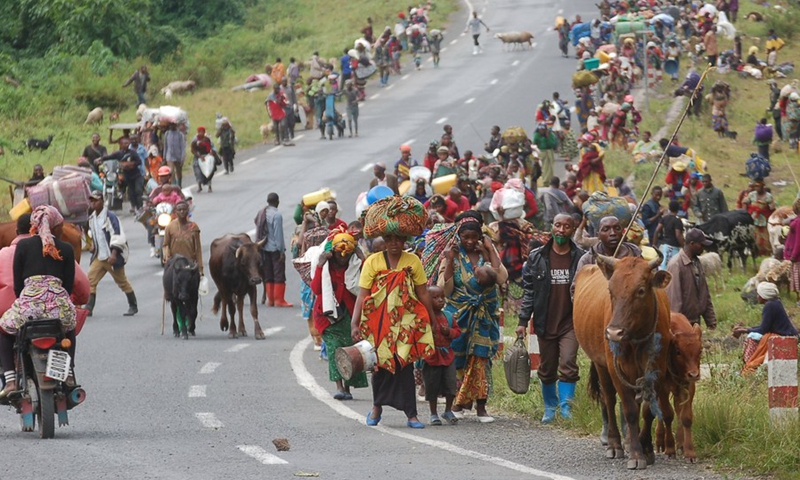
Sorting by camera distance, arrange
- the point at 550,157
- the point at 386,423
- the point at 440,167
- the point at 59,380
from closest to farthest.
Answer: the point at 59,380, the point at 386,423, the point at 440,167, the point at 550,157

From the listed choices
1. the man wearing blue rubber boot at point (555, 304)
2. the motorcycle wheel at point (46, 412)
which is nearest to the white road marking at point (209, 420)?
the motorcycle wheel at point (46, 412)

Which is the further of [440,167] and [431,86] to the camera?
[431,86]

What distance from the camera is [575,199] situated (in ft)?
84.9

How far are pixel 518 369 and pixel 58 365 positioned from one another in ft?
13.2

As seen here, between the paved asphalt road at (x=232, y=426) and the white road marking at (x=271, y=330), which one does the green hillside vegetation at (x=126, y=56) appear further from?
the white road marking at (x=271, y=330)

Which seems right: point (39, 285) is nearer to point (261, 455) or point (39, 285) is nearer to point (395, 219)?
point (261, 455)

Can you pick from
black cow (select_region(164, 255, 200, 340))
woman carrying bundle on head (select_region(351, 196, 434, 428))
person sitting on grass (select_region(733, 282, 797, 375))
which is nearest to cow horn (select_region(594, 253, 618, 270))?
woman carrying bundle on head (select_region(351, 196, 434, 428))

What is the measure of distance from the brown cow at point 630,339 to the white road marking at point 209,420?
11.9ft

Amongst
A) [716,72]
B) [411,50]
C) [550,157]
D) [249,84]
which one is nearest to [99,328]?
[550,157]

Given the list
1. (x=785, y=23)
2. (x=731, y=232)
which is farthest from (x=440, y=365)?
(x=785, y=23)

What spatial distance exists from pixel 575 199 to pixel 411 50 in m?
37.0

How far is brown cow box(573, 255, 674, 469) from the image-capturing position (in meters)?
10.7

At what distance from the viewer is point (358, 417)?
46.8 feet

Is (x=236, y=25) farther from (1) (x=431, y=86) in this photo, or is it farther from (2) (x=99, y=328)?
(2) (x=99, y=328)
